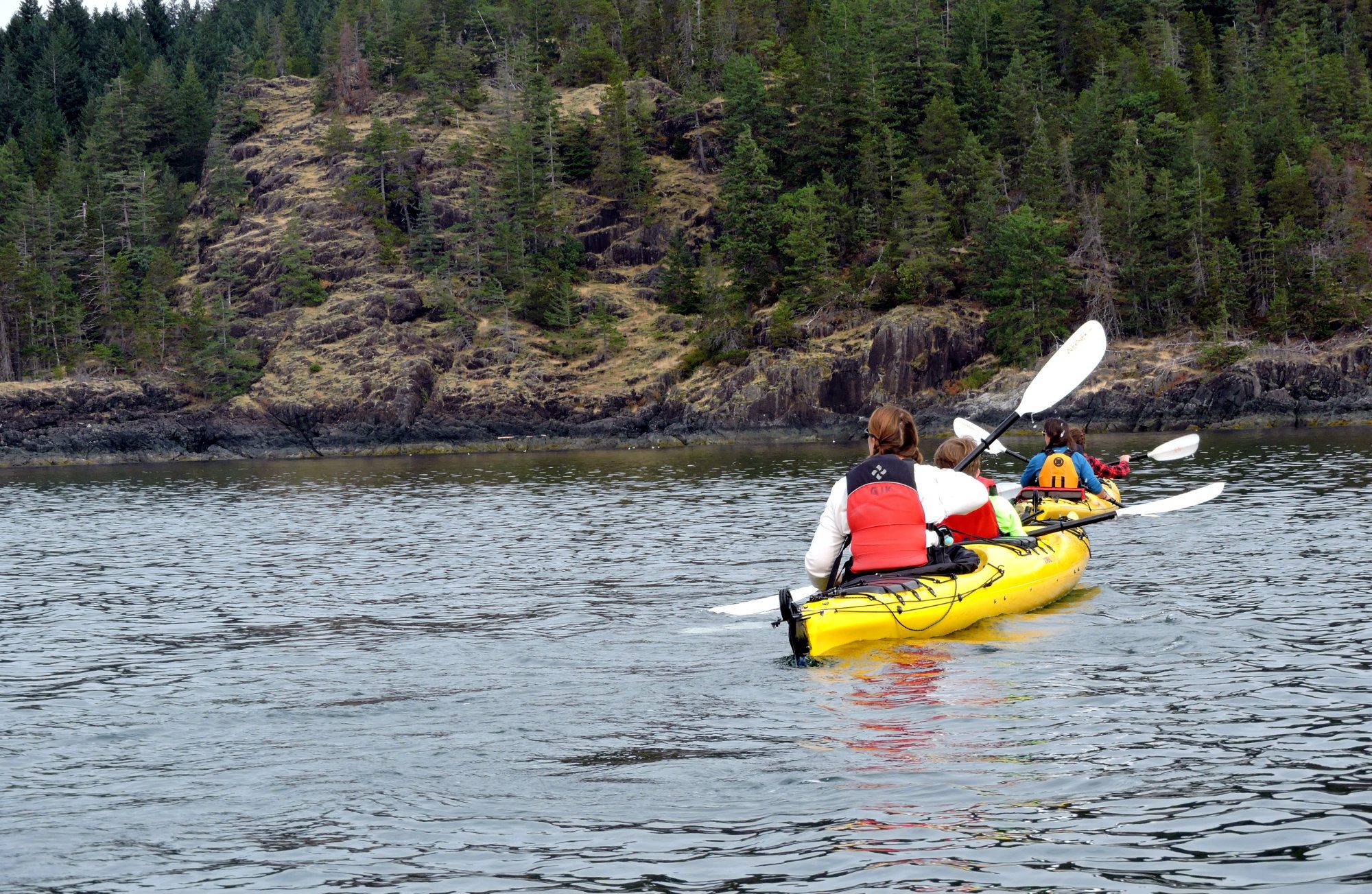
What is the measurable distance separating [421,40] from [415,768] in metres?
94.9

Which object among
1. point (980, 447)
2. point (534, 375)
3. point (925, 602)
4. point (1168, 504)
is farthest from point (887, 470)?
point (534, 375)

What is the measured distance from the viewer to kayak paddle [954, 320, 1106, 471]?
17094 millimetres

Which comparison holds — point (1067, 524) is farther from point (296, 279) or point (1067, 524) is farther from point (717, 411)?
point (296, 279)

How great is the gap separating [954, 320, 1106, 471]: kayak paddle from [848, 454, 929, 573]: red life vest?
5.71 m

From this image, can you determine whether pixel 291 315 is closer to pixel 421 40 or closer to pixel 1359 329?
pixel 421 40

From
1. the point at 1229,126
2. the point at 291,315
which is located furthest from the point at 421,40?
the point at 1229,126

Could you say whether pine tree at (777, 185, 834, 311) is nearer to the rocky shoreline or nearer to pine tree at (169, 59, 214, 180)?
the rocky shoreline

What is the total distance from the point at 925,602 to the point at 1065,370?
7.68 metres

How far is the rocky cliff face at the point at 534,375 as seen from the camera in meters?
54.9

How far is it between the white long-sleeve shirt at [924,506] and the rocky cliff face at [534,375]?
46.0m


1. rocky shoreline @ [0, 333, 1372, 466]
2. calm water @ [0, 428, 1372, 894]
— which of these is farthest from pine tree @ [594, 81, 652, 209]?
calm water @ [0, 428, 1372, 894]

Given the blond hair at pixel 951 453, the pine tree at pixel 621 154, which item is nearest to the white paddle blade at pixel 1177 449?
the blond hair at pixel 951 453

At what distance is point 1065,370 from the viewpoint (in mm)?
17688

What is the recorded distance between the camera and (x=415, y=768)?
26.7ft
